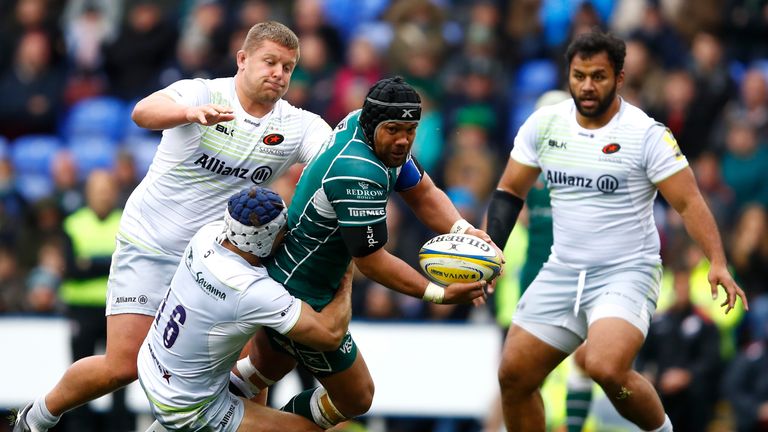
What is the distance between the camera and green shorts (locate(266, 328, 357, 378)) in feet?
27.2

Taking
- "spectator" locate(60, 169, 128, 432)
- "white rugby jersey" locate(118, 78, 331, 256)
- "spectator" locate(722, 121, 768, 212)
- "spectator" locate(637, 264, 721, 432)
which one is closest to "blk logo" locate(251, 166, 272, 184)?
"white rugby jersey" locate(118, 78, 331, 256)

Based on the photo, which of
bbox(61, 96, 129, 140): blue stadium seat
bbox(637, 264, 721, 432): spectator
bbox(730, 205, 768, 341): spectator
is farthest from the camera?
bbox(61, 96, 129, 140): blue stadium seat

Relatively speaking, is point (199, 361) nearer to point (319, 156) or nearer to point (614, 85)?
point (319, 156)

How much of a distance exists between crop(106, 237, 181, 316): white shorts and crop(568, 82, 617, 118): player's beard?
2773mm

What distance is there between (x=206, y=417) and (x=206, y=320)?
62 centimetres

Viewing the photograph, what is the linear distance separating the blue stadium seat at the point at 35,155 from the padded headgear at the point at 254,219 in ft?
31.8

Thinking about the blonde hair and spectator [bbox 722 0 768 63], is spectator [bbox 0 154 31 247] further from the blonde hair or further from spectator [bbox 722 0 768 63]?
spectator [bbox 722 0 768 63]

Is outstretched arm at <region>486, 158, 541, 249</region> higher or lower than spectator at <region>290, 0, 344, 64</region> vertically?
higher

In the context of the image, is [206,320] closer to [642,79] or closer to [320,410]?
[320,410]

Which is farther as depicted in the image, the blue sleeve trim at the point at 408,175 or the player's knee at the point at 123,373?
the player's knee at the point at 123,373

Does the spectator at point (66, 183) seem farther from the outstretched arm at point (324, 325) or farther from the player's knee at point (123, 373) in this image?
the outstretched arm at point (324, 325)

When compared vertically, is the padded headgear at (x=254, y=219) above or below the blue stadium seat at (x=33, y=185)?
above

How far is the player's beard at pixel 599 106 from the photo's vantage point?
29.0ft

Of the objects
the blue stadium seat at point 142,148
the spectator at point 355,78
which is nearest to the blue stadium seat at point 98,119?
the blue stadium seat at point 142,148
